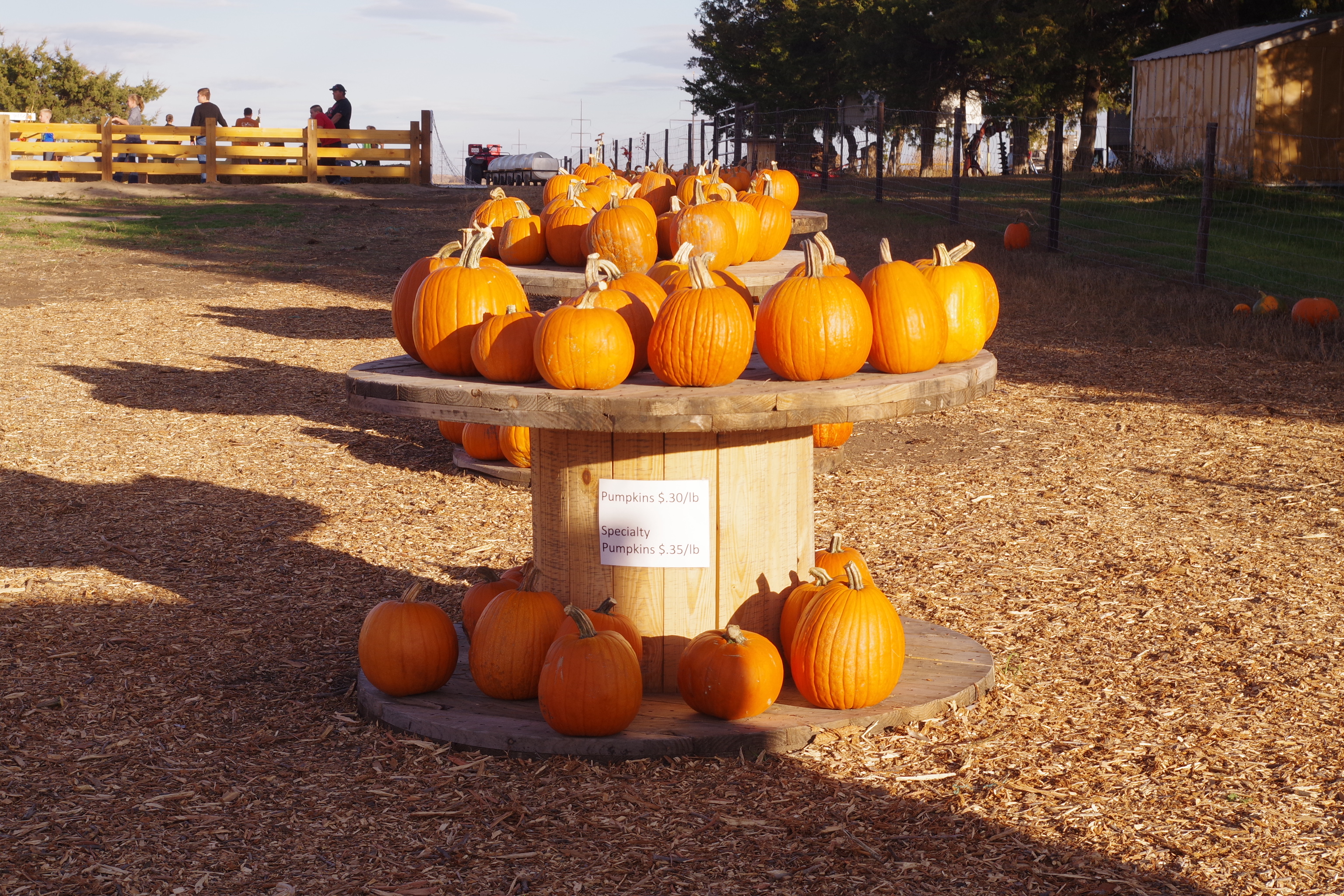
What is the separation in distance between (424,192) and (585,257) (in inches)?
747

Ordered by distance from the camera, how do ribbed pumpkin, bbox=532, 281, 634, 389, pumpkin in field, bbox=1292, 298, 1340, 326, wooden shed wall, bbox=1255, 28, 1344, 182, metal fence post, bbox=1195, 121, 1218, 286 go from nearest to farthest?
ribbed pumpkin, bbox=532, 281, 634, 389 < pumpkin in field, bbox=1292, 298, 1340, 326 < metal fence post, bbox=1195, 121, 1218, 286 < wooden shed wall, bbox=1255, 28, 1344, 182

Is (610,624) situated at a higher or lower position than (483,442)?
lower

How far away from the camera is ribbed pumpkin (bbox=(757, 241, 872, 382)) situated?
338 centimetres

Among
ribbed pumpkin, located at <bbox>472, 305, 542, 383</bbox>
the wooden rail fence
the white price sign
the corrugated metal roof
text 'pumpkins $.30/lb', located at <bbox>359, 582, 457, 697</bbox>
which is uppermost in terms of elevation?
the corrugated metal roof

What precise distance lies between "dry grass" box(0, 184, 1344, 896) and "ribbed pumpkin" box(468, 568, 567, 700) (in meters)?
0.31

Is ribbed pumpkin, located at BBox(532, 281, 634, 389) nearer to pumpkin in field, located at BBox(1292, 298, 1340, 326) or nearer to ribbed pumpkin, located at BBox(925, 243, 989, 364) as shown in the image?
ribbed pumpkin, located at BBox(925, 243, 989, 364)

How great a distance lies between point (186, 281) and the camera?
13727 mm

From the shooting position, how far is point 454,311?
3.53 meters

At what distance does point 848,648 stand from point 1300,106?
22301 mm

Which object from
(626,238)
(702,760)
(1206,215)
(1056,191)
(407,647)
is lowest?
(702,760)

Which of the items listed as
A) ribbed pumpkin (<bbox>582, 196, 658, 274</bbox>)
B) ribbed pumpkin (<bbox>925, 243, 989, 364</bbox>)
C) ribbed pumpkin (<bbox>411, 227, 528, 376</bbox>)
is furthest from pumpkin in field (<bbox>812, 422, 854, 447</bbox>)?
ribbed pumpkin (<bbox>411, 227, 528, 376</bbox>)

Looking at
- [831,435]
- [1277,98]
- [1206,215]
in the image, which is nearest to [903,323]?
[831,435]

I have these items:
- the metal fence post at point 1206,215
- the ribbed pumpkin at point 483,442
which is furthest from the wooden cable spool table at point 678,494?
the metal fence post at point 1206,215

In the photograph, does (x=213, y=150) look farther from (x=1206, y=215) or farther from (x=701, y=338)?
(x=701, y=338)
